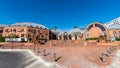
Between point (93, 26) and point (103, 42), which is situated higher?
point (93, 26)

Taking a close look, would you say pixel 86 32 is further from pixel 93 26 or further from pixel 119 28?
pixel 119 28

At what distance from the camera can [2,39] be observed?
46.5 metres

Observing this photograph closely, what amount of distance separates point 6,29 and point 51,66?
56862 mm

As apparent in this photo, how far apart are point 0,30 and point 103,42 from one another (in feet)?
183

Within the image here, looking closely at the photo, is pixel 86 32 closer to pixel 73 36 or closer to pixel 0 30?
pixel 73 36

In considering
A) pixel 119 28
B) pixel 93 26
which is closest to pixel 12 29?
pixel 93 26

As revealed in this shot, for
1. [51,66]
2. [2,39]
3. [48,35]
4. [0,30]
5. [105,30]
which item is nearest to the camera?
[51,66]

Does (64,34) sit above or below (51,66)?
above

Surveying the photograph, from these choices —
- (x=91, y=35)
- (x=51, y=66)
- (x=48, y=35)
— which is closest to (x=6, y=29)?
(x=48, y=35)

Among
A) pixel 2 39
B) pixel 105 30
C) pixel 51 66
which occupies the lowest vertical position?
pixel 51 66

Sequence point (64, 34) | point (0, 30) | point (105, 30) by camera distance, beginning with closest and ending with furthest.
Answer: point (105, 30)
point (0, 30)
point (64, 34)

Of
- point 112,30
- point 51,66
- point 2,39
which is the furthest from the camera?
point 112,30

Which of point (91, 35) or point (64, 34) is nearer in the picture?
point (91, 35)

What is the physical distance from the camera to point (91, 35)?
185 feet
